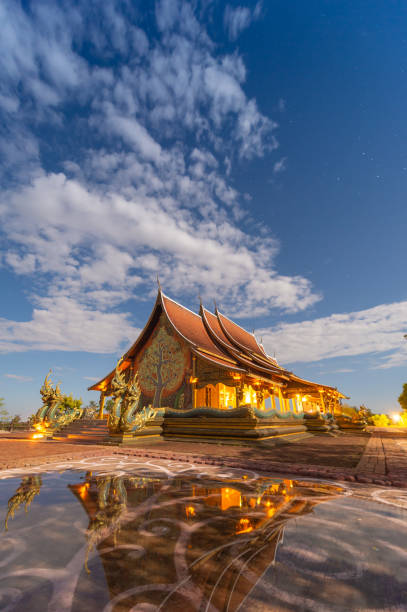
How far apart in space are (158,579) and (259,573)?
0.46 metres

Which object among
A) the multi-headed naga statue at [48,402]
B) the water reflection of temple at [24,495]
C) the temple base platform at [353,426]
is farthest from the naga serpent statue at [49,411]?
the temple base platform at [353,426]

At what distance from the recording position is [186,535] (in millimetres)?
1624

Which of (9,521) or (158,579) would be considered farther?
(9,521)

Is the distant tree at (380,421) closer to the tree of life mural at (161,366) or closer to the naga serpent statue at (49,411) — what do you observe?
the tree of life mural at (161,366)

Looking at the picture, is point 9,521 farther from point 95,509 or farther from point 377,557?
point 377,557

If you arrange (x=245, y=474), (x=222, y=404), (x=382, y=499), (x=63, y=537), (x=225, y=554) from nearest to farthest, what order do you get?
(x=225, y=554) → (x=63, y=537) → (x=382, y=499) → (x=245, y=474) → (x=222, y=404)

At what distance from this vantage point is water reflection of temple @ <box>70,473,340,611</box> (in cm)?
109

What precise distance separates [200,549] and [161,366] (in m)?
14.5

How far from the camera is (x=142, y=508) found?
2.11m

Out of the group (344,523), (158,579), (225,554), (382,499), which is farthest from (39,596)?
(382,499)

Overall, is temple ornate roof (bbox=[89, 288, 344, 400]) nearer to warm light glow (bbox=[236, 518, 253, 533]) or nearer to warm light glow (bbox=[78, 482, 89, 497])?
warm light glow (bbox=[78, 482, 89, 497])

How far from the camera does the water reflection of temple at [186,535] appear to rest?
1.09m

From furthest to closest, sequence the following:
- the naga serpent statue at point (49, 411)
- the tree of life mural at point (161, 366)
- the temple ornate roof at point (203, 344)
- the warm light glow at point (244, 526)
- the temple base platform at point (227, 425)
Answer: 1. the temple ornate roof at point (203, 344)
2. the tree of life mural at point (161, 366)
3. the naga serpent statue at point (49, 411)
4. the temple base platform at point (227, 425)
5. the warm light glow at point (244, 526)

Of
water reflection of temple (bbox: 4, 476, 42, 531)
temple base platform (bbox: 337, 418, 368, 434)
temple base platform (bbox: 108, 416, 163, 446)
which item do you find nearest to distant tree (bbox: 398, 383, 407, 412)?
temple base platform (bbox: 337, 418, 368, 434)
